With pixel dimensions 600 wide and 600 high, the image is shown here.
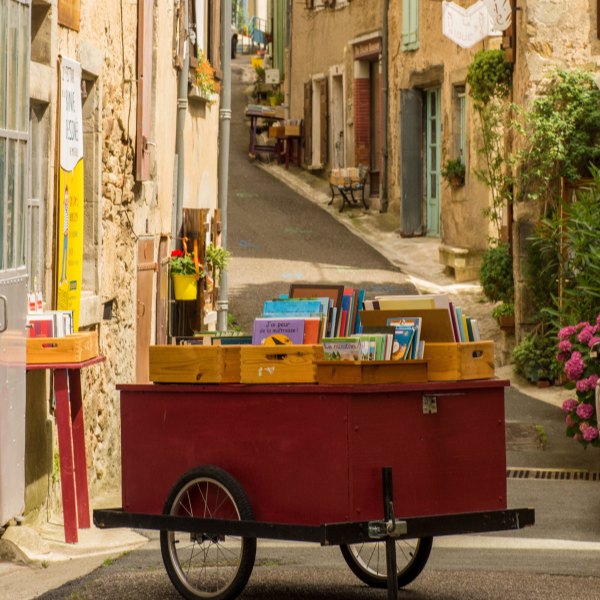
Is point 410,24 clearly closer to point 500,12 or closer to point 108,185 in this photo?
point 500,12

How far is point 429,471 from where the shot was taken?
14.0 feet

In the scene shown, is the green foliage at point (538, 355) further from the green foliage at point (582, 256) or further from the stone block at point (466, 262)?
the stone block at point (466, 262)

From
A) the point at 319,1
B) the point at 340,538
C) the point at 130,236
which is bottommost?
the point at 340,538

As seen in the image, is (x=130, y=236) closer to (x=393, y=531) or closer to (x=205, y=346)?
(x=205, y=346)

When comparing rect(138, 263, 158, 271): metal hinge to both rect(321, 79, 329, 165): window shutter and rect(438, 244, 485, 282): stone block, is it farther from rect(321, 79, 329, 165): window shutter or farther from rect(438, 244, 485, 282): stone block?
rect(321, 79, 329, 165): window shutter

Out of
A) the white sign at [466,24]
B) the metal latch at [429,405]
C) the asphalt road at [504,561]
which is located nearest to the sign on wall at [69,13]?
the asphalt road at [504,561]

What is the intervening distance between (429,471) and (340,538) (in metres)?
0.53

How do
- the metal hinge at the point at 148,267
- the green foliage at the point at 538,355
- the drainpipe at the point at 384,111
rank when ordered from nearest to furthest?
the metal hinge at the point at 148,267, the green foliage at the point at 538,355, the drainpipe at the point at 384,111

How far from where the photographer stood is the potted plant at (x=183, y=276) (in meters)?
10.3

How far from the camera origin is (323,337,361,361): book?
161 inches

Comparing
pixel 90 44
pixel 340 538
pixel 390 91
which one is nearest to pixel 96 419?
pixel 90 44

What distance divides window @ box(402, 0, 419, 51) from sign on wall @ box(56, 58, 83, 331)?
12.7 metres

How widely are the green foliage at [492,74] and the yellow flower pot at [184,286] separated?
441cm

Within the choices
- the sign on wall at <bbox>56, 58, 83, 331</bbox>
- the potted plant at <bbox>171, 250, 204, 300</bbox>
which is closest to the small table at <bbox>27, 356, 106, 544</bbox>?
the sign on wall at <bbox>56, 58, 83, 331</bbox>
